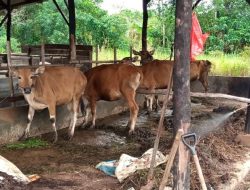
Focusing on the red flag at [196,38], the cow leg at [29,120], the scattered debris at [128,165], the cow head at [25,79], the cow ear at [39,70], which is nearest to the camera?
the scattered debris at [128,165]

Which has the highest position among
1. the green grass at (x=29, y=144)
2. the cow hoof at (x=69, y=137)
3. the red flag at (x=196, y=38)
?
the red flag at (x=196, y=38)

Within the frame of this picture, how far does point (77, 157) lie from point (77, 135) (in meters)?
1.75

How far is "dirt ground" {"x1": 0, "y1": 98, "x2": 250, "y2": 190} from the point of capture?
17.9 ft

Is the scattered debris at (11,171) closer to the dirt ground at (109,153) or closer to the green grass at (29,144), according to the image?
the dirt ground at (109,153)

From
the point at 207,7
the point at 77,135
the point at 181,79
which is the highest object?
the point at 207,7

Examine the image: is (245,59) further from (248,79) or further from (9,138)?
(9,138)

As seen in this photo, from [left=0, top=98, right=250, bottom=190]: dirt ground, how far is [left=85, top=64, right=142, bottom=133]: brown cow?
54 centimetres

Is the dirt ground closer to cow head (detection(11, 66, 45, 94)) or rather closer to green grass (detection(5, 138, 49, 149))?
Result: green grass (detection(5, 138, 49, 149))

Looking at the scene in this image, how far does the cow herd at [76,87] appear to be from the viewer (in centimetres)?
768

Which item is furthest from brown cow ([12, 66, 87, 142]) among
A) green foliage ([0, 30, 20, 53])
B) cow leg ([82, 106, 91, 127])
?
green foliage ([0, 30, 20, 53])

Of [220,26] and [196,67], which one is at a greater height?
[220,26]

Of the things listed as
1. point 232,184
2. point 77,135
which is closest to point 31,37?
point 77,135

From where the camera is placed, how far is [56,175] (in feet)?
18.9

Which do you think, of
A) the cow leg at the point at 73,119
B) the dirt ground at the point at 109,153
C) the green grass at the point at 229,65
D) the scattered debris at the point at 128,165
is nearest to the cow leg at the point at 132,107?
the dirt ground at the point at 109,153
